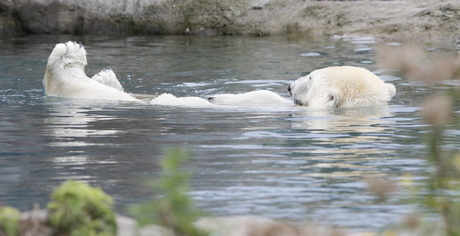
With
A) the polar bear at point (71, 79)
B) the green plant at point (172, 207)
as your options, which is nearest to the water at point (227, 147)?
the polar bear at point (71, 79)

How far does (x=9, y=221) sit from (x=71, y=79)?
5499mm

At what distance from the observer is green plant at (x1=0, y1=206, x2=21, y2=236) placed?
2477 millimetres

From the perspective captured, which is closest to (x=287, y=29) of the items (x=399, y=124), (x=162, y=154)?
(x=399, y=124)

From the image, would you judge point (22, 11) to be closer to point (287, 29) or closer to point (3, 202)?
point (287, 29)

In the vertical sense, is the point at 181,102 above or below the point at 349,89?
below

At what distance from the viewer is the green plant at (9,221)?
8.13 feet

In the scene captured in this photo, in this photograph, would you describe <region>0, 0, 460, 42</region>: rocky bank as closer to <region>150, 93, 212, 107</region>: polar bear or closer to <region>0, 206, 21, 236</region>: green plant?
<region>150, 93, 212, 107</region>: polar bear

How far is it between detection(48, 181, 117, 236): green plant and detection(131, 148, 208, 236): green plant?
41 centimetres

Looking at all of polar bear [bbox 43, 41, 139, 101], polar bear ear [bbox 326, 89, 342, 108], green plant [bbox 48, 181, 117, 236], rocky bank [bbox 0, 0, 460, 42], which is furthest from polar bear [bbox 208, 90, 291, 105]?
rocky bank [bbox 0, 0, 460, 42]

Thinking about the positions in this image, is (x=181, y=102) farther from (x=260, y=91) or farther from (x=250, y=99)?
(x=260, y=91)

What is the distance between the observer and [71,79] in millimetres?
7832

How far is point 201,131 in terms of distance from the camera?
588 cm

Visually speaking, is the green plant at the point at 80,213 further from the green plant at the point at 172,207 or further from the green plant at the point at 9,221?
the green plant at the point at 172,207

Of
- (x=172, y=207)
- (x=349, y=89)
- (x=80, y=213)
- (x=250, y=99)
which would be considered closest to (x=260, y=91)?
(x=250, y=99)
